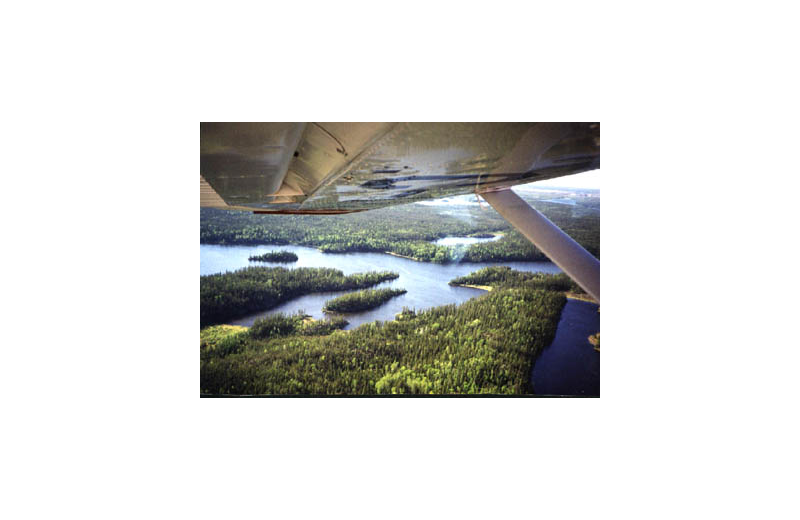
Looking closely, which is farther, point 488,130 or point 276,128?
point 488,130

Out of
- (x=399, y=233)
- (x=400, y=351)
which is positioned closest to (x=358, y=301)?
(x=400, y=351)

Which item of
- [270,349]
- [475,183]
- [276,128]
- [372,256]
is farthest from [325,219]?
[276,128]

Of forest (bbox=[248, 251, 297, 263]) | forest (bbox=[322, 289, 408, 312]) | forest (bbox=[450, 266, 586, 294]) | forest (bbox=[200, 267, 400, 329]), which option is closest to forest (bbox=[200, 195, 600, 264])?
forest (bbox=[450, 266, 586, 294])

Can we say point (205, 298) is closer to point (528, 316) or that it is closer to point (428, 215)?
point (428, 215)

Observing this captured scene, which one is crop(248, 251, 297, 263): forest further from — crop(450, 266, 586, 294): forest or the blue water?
the blue water

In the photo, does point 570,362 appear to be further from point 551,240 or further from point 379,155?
point 379,155

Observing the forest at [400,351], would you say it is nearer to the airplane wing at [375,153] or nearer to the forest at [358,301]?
the forest at [358,301]
